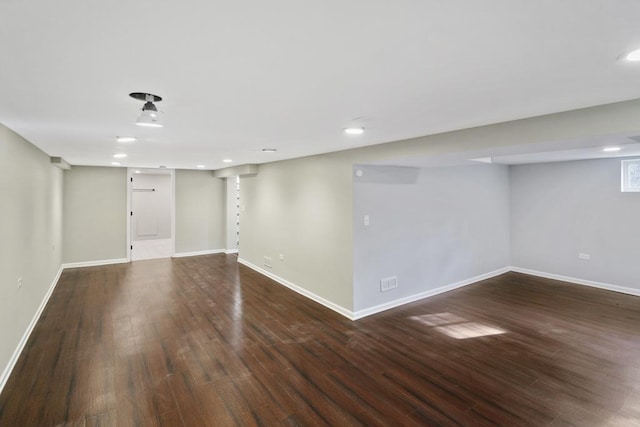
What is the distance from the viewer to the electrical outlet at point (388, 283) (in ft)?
14.5

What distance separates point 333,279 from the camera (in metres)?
4.50

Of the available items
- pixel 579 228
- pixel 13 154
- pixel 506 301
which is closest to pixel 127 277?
pixel 13 154

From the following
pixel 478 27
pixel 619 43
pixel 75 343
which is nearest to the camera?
pixel 478 27

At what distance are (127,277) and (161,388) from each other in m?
4.36

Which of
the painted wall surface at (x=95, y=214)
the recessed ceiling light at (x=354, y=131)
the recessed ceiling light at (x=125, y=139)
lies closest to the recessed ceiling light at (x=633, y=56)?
the recessed ceiling light at (x=354, y=131)

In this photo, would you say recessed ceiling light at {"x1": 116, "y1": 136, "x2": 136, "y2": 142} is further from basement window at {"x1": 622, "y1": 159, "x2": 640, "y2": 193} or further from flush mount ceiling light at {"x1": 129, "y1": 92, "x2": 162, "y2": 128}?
basement window at {"x1": 622, "y1": 159, "x2": 640, "y2": 193}

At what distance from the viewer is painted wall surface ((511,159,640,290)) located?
518 cm

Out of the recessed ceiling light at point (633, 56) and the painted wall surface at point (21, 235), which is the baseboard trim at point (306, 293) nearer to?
the painted wall surface at point (21, 235)

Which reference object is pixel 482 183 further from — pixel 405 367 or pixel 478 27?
pixel 478 27

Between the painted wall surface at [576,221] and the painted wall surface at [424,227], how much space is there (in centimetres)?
46

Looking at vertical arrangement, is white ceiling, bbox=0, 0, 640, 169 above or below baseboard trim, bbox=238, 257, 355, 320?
above

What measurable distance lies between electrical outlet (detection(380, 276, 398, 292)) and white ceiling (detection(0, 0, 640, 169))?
256 cm

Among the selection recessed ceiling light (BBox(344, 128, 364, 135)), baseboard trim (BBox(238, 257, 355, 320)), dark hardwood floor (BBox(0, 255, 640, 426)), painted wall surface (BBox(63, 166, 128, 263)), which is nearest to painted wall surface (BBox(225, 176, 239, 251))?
baseboard trim (BBox(238, 257, 355, 320))

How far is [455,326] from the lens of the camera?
3.89 metres
